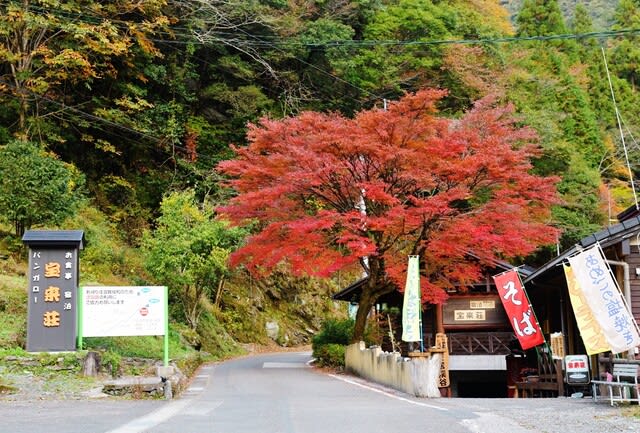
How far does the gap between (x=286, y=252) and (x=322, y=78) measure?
1634 cm

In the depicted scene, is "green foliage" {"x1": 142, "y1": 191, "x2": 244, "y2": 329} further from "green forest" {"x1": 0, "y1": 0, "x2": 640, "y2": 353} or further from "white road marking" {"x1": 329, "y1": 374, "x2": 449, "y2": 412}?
"white road marking" {"x1": 329, "y1": 374, "x2": 449, "y2": 412}

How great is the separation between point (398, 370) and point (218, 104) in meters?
21.3

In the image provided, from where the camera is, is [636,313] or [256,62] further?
[256,62]

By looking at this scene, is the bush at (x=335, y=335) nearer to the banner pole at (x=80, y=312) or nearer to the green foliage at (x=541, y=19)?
the banner pole at (x=80, y=312)

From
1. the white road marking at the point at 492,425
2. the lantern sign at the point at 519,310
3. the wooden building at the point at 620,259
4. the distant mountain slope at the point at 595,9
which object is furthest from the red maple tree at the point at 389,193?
the distant mountain slope at the point at 595,9

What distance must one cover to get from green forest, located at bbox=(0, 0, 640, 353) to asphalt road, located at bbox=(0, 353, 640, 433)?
967cm

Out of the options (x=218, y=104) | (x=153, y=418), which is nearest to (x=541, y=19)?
(x=218, y=104)

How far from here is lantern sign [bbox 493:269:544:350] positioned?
734 inches

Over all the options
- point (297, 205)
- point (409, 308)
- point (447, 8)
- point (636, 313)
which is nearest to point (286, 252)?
point (297, 205)

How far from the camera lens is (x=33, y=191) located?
19.9 m

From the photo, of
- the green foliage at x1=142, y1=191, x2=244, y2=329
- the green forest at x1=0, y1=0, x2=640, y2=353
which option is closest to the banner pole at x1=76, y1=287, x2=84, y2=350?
the green forest at x1=0, y1=0, x2=640, y2=353

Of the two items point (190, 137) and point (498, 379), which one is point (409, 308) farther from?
point (190, 137)

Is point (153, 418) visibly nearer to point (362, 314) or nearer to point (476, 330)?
point (362, 314)

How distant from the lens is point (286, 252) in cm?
1933
